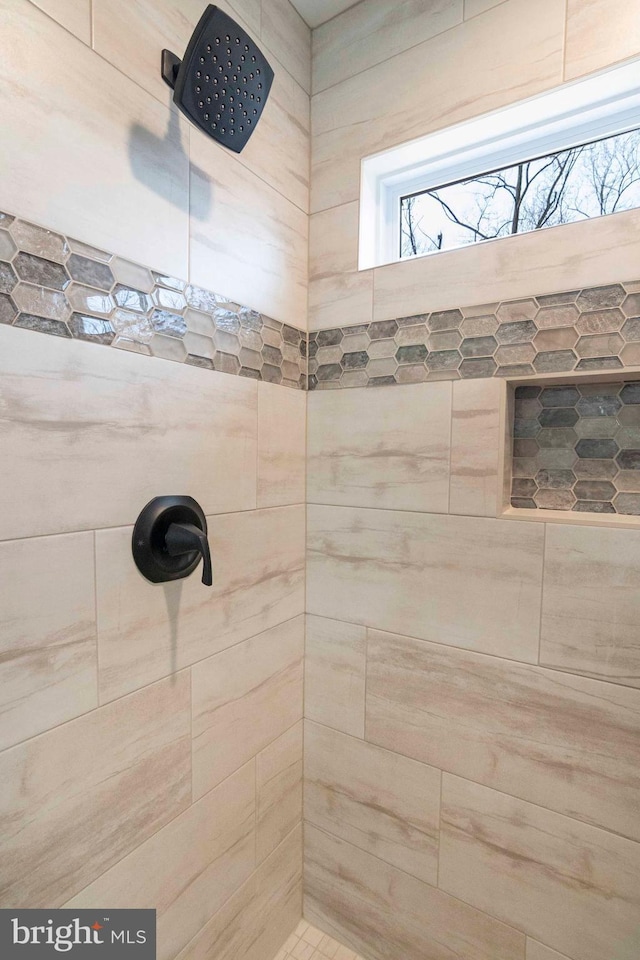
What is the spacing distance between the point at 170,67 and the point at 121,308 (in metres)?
0.41

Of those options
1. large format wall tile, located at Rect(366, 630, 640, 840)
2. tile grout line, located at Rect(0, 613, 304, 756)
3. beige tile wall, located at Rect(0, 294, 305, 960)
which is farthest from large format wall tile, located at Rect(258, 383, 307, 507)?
large format wall tile, located at Rect(366, 630, 640, 840)

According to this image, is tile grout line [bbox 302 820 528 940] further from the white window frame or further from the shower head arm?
the shower head arm

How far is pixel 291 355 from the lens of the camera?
3.86ft

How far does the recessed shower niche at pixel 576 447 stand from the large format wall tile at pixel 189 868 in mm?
920

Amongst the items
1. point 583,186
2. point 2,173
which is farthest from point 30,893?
point 583,186

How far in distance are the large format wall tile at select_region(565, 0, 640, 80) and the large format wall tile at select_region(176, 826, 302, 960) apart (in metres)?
1.84

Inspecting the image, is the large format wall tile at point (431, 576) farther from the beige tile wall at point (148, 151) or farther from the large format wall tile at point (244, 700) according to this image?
the beige tile wall at point (148, 151)

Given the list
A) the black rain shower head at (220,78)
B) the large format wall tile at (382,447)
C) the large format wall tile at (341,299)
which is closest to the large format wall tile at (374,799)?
the large format wall tile at (382,447)

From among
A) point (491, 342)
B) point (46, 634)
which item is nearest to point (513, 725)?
point (491, 342)

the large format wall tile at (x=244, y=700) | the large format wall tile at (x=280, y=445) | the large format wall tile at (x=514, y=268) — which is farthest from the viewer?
the large format wall tile at (x=280, y=445)

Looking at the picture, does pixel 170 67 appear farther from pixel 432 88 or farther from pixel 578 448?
pixel 578 448

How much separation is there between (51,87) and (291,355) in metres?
0.65

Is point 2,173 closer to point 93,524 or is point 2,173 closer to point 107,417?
point 107,417

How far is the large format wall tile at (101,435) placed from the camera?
2.12 ft
